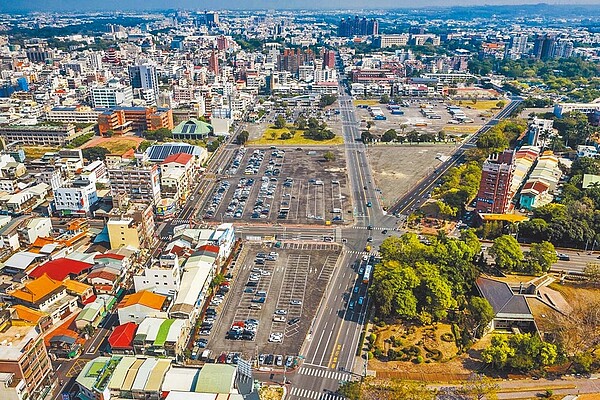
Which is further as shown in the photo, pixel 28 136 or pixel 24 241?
pixel 28 136

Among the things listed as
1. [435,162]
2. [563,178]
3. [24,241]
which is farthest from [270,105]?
[24,241]

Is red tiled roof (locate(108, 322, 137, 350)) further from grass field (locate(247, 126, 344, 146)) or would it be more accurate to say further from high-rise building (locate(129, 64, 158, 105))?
high-rise building (locate(129, 64, 158, 105))

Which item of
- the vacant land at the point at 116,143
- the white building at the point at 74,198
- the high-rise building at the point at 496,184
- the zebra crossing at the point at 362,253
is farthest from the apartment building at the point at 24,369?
the vacant land at the point at 116,143

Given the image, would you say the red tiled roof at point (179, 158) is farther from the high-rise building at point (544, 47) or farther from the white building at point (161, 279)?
the high-rise building at point (544, 47)

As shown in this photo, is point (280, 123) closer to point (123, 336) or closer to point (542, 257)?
point (542, 257)

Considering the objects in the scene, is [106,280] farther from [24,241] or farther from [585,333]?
[585,333]
